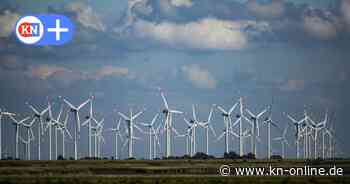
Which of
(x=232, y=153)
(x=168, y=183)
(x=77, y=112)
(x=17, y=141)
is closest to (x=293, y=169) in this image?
(x=168, y=183)

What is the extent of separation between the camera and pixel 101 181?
228ft

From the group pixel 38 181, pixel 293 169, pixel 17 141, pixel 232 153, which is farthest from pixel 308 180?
pixel 232 153

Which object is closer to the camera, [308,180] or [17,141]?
[308,180]

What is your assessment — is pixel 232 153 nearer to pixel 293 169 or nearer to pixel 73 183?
pixel 293 169

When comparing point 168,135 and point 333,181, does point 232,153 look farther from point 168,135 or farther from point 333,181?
point 333,181

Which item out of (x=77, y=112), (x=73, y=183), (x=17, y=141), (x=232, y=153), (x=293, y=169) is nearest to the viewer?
→ (x=73, y=183)

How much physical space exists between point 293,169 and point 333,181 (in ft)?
48.7

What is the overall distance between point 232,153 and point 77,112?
143 ft

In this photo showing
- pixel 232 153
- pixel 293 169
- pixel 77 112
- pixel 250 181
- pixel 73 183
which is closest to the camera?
pixel 73 183

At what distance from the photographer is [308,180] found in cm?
7131

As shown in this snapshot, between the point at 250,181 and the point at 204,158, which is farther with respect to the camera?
the point at 204,158

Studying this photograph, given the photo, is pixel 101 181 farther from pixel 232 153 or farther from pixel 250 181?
pixel 232 153

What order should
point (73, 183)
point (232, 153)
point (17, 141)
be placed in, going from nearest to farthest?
point (73, 183)
point (17, 141)
point (232, 153)

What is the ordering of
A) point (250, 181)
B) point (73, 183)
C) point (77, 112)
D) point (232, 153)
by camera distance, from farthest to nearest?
point (232, 153) → point (77, 112) → point (250, 181) → point (73, 183)
